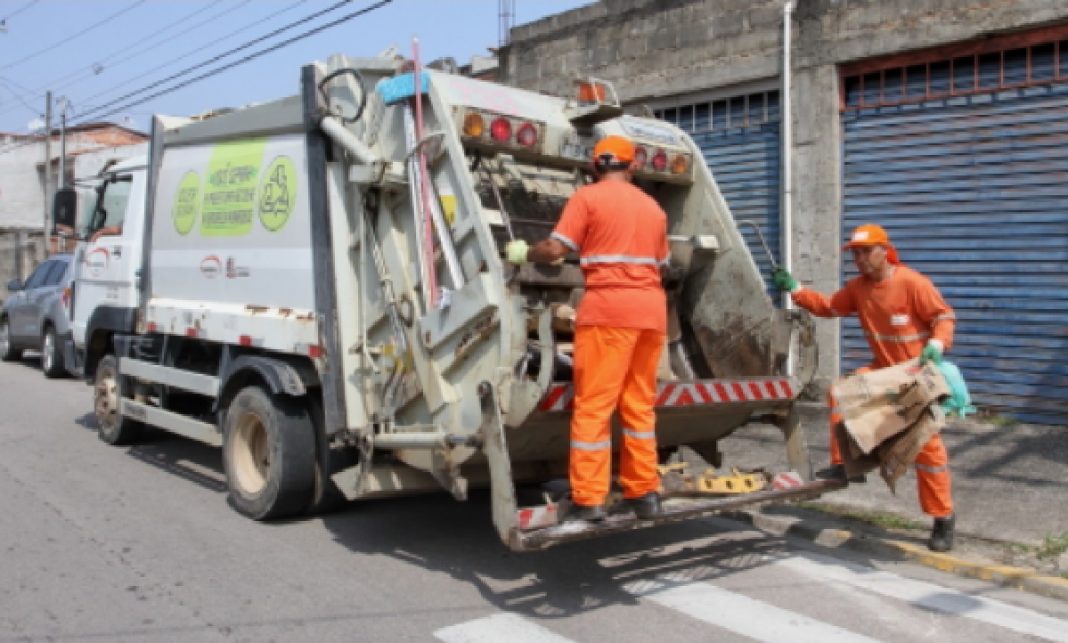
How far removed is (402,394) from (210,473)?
3094 millimetres

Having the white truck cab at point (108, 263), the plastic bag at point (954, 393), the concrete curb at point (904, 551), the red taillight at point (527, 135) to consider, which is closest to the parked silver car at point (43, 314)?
the white truck cab at point (108, 263)

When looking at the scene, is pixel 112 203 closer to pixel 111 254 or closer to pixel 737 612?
pixel 111 254

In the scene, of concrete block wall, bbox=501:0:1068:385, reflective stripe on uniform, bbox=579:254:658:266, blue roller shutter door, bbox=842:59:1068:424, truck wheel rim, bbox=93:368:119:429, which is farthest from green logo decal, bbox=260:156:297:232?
blue roller shutter door, bbox=842:59:1068:424

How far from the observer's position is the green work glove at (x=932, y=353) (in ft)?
16.3

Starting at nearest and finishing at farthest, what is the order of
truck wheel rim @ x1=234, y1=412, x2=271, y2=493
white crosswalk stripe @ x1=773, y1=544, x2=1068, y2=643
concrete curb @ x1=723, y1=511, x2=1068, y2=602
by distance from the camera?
white crosswalk stripe @ x1=773, y1=544, x2=1068, y2=643
concrete curb @ x1=723, y1=511, x2=1068, y2=602
truck wheel rim @ x1=234, y1=412, x2=271, y2=493

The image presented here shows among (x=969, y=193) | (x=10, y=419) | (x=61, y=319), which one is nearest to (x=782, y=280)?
(x=969, y=193)

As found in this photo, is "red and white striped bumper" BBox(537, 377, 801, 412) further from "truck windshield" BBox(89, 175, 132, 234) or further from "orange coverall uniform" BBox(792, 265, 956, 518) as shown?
A: "truck windshield" BBox(89, 175, 132, 234)

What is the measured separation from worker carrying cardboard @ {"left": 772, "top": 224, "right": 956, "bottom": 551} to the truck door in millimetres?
5390

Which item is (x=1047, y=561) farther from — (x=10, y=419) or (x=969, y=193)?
(x=10, y=419)

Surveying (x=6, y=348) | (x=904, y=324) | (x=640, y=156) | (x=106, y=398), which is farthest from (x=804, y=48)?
(x=6, y=348)

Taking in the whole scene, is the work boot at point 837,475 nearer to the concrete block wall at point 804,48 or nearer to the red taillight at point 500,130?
the red taillight at point 500,130

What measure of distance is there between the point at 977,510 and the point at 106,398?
689 cm

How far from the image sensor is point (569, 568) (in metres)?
5.03

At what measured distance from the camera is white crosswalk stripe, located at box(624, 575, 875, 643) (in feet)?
13.5
